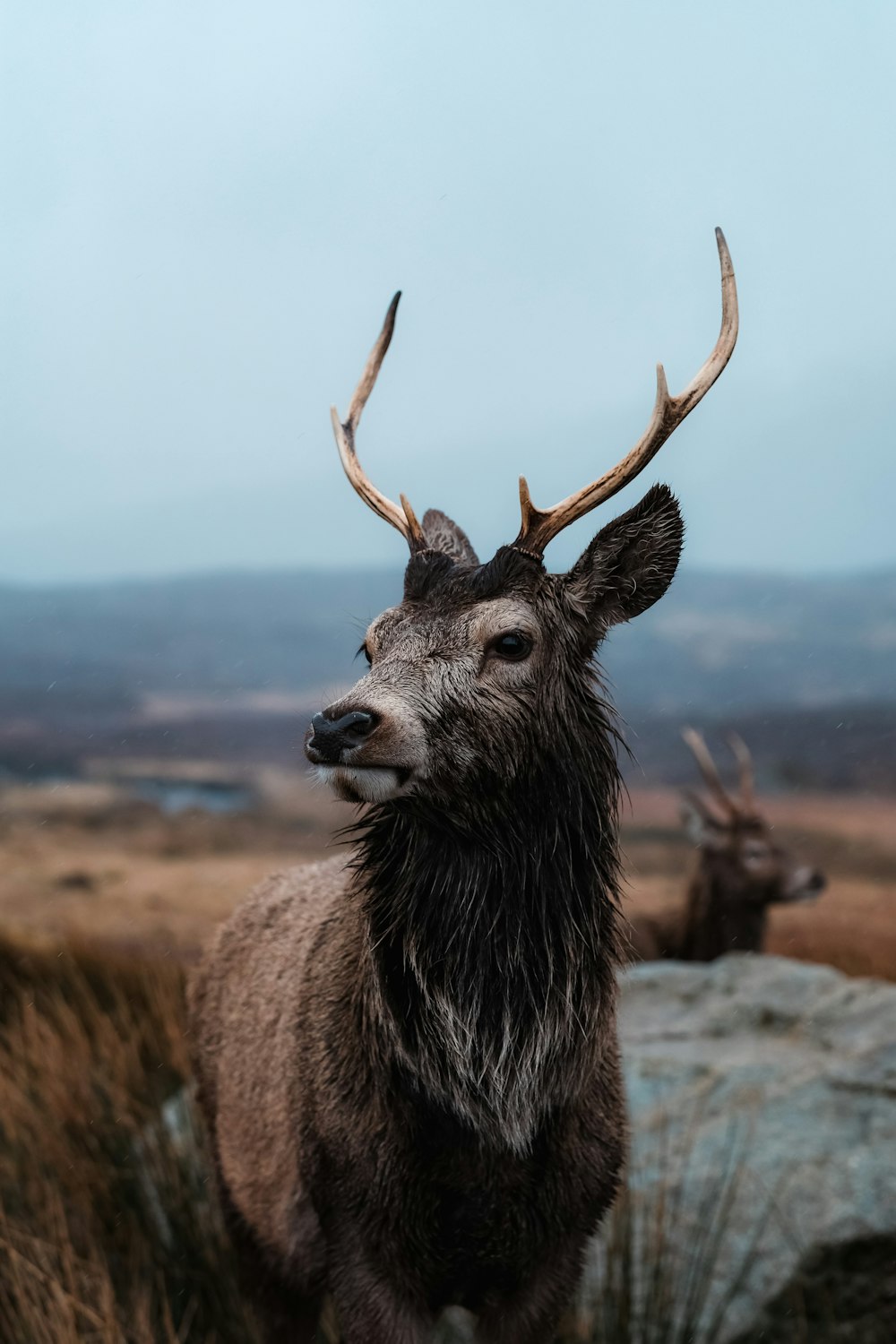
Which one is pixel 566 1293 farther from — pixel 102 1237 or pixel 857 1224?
pixel 102 1237

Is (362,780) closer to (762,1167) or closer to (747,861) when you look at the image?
(762,1167)

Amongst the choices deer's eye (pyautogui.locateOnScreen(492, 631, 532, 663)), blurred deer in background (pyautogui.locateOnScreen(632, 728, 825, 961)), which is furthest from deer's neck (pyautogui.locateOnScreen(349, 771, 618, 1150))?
blurred deer in background (pyautogui.locateOnScreen(632, 728, 825, 961))

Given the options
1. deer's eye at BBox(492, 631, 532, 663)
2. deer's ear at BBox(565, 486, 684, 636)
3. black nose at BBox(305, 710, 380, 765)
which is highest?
deer's ear at BBox(565, 486, 684, 636)

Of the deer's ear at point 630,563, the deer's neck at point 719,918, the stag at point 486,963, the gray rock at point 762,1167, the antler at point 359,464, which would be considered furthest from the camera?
the deer's neck at point 719,918

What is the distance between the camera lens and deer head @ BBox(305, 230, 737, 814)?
93.7 inches

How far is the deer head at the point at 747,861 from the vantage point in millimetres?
8039

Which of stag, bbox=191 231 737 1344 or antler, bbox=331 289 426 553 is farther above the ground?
antler, bbox=331 289 426 553

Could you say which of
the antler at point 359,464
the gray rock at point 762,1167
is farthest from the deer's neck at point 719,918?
the antler at point 359,464

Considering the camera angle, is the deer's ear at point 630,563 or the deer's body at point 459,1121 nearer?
the deer's body at point 459,1121

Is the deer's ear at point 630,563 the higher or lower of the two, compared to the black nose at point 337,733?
higher

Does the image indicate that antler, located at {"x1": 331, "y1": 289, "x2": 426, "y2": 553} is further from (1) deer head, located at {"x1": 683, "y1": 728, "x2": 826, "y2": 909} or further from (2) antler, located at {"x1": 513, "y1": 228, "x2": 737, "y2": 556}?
(1) deer head, located at {"x1": 683, "y1": 728, "x2": 826, "y2": 909}

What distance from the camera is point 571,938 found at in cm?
267

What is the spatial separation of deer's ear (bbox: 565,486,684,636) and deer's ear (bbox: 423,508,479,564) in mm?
552

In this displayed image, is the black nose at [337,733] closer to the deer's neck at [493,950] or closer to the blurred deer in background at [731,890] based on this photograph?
the deer's neck at [493,950]
